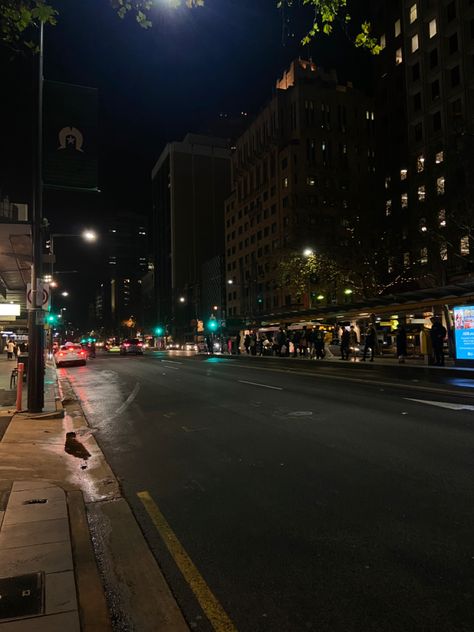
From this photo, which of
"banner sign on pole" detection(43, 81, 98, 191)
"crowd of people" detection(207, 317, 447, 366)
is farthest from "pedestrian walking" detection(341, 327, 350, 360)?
"banner sign on pole" detection(43, 81, 98, 191)

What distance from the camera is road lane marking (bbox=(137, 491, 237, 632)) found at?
3283mm

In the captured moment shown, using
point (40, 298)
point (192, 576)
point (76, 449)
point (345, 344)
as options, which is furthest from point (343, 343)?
point (192, 576)

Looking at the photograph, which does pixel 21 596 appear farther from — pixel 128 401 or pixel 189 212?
pixel 189 212

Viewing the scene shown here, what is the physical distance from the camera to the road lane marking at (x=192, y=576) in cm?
328

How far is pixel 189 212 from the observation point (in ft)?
523

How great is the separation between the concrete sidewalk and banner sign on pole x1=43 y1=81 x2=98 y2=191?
6.51 m

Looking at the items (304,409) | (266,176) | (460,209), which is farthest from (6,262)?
(266,176)

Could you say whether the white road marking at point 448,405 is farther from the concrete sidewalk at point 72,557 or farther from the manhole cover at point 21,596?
the manhole cover at point 21,596

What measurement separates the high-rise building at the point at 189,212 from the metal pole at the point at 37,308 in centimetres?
13804

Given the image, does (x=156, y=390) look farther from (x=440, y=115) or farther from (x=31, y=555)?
(x=440, y=115)

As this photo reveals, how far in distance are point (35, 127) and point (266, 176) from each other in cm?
8795

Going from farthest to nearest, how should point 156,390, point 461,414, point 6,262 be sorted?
point 6,262 → point 156,390 → point 461,414

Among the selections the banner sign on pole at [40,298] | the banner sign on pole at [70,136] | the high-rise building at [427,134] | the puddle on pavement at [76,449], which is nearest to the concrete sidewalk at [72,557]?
the puddle on pavement at [76,449]

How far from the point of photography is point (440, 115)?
5028 centimetres
